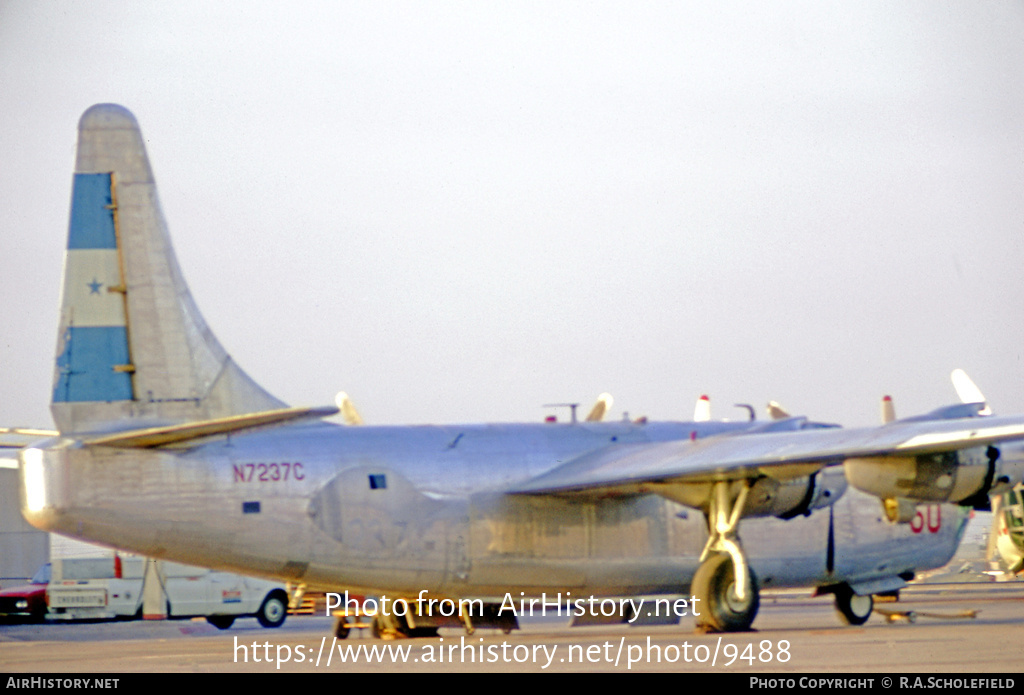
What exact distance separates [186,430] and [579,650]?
20.3 feet

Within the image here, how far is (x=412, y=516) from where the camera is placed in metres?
20.5

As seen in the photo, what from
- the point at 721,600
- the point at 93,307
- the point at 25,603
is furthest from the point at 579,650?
the point at 25,603

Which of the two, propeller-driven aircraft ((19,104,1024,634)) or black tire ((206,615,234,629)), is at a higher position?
propeller-driven aircraft ((19,104,1024,634))

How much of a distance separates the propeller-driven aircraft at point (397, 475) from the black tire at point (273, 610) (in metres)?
8.35

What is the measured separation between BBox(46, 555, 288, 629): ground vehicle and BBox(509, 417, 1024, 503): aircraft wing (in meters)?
10.9

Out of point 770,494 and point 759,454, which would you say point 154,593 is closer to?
point 770,494

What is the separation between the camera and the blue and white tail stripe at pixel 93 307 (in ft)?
62.0

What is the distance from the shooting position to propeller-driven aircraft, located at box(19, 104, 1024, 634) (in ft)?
61.6

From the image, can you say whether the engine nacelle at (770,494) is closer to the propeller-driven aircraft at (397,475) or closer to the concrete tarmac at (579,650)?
the propeller-driven aircraft at (397,475)

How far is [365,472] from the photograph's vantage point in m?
20.4

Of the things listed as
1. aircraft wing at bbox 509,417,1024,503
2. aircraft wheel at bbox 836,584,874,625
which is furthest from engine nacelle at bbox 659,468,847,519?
aircraft wheel at bbox 836,584,874,625

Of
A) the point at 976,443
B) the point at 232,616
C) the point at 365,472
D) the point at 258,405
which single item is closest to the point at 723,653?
the point at 976,443

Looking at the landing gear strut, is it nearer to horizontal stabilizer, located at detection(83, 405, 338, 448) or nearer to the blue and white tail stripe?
horizontal stabilizer, located at detection(83, 405, 338, 448)
